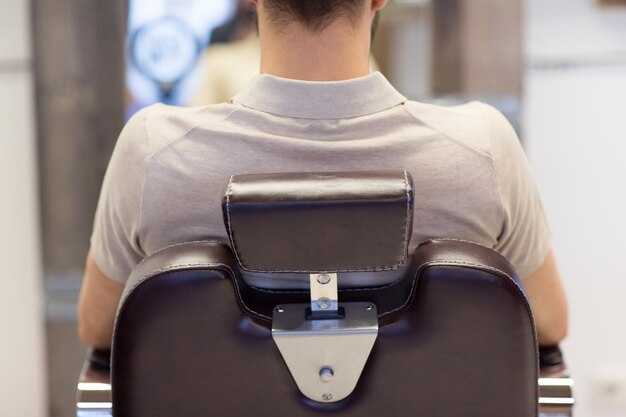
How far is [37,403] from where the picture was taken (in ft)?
11.4

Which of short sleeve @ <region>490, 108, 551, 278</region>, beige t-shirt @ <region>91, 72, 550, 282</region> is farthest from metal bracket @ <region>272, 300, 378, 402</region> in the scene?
short sleeve @ <region>490, 108, 551, 278</region>

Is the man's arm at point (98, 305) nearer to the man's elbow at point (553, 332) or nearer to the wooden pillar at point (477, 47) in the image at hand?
the man's elbow at point (553, 332)

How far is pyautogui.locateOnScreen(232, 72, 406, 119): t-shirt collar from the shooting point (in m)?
1.39

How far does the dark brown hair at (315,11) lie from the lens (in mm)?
1429

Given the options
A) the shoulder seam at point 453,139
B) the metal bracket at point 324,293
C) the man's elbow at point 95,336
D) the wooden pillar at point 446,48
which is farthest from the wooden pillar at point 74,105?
the metal bracket at point 324,293

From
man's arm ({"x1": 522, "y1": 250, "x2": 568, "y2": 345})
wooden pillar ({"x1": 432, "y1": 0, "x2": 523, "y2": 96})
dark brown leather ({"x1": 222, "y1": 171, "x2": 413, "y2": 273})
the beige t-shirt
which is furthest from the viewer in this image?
wooden pillar ({"x1": 432, "y1": 0, "x2": 523, "y2": 96})

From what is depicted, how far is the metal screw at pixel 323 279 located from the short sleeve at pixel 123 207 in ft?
1.22

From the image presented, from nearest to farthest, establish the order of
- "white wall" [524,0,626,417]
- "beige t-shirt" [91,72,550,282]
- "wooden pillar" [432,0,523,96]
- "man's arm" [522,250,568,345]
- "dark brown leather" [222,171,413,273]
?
"dark brown leather" [222,171,413,273]
"beige t-shirt" [91,72,550,282]
"man's arm" [522,250,568,345]
"wooden pillar" [432,0,523,96]
"white wall" [524,0,626,417]

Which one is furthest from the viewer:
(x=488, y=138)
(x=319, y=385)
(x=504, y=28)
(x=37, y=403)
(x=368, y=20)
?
(x=37, y=403)

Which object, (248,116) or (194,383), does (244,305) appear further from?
(248,116)

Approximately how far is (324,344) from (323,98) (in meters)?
0.42

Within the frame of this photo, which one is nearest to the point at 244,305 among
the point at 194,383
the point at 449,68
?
the point at 194,383

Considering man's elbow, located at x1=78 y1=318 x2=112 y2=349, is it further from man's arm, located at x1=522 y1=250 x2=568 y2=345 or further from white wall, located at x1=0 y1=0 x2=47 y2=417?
white wall, located at x1=0 y1=0 x2=47 y2=417

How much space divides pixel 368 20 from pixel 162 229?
51 centimetres
